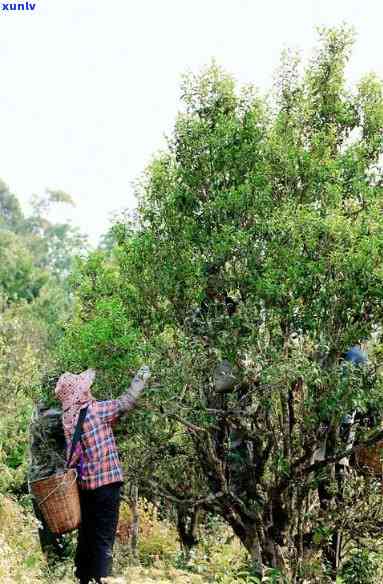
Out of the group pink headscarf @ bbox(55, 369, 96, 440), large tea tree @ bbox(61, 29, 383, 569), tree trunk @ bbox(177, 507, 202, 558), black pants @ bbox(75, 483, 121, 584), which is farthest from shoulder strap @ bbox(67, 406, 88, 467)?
tree trunk @ bbox(177, 507, 202, 558)

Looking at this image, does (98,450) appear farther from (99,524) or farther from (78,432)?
(99,524)

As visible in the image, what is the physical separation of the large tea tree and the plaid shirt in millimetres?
849

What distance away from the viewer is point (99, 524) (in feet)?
21.0

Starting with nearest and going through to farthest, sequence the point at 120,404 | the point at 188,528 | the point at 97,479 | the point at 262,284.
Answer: the point at 97,479, the point at 120,404, the point at 262,284, the point at 188,528

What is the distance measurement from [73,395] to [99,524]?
1062 millimetres

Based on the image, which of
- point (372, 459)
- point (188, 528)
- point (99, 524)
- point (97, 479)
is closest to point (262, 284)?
point (97, 479)

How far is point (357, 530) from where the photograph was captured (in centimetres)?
841

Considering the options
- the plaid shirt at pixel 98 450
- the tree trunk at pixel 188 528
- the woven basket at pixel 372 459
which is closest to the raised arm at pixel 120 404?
the plaid shirt at pixel 98 450

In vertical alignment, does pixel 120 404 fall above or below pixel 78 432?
above

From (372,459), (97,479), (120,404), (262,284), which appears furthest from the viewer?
(372,459)

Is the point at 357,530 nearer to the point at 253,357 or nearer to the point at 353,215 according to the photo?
the point at 253,357

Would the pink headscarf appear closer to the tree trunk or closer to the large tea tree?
the large tea tree

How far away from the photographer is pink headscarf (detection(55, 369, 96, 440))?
6.55m

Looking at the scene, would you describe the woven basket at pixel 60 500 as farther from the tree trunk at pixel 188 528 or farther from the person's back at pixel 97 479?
the tree trunk at pixel 188 528
